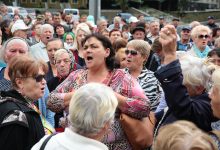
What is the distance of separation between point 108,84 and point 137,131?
54 cm

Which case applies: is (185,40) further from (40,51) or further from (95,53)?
(95,53)

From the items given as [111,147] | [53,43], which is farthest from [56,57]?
[111,147]

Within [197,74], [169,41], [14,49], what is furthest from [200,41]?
[169,41]

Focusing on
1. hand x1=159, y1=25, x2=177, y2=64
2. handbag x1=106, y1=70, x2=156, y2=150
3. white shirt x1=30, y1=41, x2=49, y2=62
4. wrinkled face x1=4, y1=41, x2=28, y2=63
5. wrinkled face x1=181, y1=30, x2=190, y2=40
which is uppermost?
hand x1=159, y1=25, x2=177, y2=64

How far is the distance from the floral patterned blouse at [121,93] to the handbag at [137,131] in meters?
0.05

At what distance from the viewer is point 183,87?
272 centimetres

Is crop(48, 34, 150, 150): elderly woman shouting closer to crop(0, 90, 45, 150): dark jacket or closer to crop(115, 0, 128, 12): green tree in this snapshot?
crop(0, 90, 45, 150): dark jacket

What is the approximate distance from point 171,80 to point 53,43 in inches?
143

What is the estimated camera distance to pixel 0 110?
2.65 m

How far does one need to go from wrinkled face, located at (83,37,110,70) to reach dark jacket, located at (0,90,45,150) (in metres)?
0.96

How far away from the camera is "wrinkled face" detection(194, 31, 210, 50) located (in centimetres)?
654

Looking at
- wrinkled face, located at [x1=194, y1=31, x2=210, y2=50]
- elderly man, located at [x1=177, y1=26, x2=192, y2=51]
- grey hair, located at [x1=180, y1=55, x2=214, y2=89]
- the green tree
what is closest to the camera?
grey hair, located at [x1=180, y1=55, x2=214, y2=89]

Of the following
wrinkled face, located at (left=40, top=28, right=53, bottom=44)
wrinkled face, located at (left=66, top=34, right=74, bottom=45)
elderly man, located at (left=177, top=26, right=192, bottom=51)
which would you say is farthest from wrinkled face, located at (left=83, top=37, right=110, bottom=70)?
elderly man, located at (left=177, top=26, right=192, bottom=51)

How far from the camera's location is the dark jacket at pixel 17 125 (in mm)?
2523
